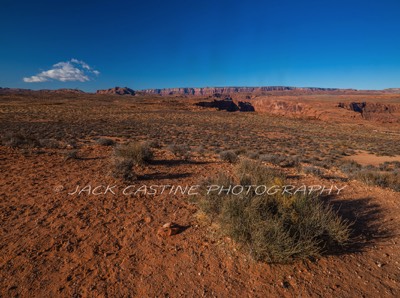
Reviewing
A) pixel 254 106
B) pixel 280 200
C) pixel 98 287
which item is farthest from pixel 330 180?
pixel 254 106

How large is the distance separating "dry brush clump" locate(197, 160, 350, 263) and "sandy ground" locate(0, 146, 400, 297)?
7.3 inches

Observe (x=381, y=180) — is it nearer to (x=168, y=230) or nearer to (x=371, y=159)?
(x=168, y=230)

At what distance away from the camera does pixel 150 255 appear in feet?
11.8

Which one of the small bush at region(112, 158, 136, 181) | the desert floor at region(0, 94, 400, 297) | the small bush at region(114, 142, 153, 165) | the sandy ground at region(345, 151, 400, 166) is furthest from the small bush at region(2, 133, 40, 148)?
the sandy ground at region(345, 151, 400, 166)

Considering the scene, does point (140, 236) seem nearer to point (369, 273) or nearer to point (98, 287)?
point (98, 287)

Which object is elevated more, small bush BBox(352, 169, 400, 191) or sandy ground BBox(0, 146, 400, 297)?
sandy ground BBox(0, 146, 400, 297)

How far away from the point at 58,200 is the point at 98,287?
2.95 metres

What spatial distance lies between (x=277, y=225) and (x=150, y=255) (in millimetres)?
1931

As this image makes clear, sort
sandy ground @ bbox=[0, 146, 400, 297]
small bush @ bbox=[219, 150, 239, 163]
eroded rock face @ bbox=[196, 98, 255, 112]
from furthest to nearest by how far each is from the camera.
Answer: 1. eroded rock face @ bbox=[196, 98, 255, 112]
2. small bush @ bbox=[219, 150, 239, 163]
3. sandy ground @ bbox=[0, 146, 400, 297]

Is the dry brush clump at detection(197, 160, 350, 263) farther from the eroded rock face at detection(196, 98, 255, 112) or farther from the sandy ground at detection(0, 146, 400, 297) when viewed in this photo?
the eroded rock face at detection(196, 98, 255, 112)

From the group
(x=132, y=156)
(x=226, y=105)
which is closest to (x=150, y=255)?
(x=132, y=156)

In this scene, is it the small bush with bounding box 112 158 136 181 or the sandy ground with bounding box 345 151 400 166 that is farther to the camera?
the sandy ground with bounding box 345 151 400 166

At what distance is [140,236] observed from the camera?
408 cm

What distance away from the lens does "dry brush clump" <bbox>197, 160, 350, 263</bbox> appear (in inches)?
132
